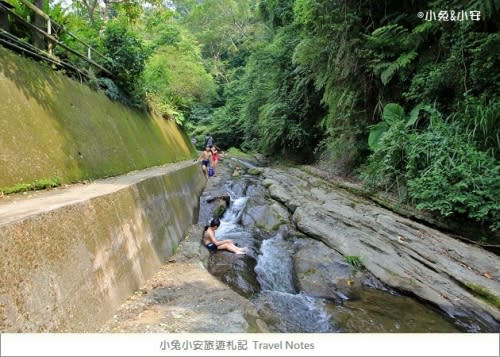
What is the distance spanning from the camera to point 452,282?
4.83m

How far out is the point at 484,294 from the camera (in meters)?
4.42

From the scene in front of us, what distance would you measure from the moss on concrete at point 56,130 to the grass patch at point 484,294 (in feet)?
21.4

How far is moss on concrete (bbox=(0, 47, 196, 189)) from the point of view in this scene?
433 centimetres

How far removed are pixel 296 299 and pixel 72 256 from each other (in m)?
3.19

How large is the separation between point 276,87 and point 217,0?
90.6 ft

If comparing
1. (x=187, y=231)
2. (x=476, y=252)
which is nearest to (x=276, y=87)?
(x=187, y=231)

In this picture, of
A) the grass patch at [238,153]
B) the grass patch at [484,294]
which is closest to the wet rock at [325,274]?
the grass patch at [484,294]

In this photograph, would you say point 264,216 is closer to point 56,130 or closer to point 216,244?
point 216,244

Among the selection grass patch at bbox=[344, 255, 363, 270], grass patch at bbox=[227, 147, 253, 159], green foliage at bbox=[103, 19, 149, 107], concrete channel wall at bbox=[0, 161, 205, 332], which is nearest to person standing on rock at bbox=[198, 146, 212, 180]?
green foliage at bbox=[103, 19, 149, 107]

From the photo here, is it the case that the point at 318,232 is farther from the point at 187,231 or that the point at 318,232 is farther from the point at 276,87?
the point at 276,87

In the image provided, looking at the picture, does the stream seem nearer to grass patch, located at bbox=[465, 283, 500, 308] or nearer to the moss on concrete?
grass patch, located at bbox=[465, 283, 500, 308]

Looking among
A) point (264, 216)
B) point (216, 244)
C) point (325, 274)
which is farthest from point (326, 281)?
point (264, 216)

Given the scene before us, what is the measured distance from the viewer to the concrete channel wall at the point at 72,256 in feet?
7.48

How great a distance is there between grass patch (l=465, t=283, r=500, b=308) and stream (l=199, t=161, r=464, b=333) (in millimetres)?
682
